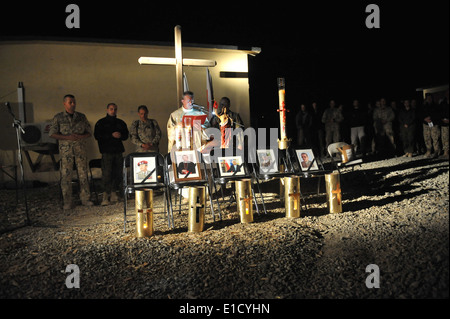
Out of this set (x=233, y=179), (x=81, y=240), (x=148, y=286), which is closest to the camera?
(x=148, y=286)

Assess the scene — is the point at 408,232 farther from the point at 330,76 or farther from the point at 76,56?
the point at 330,76

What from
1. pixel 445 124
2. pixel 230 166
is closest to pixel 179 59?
pixel 230 166

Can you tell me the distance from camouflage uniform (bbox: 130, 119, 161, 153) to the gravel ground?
6.24ft

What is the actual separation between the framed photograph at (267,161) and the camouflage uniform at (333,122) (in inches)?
229

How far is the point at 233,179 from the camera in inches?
185

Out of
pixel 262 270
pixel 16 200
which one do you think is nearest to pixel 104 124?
pixel 16 200

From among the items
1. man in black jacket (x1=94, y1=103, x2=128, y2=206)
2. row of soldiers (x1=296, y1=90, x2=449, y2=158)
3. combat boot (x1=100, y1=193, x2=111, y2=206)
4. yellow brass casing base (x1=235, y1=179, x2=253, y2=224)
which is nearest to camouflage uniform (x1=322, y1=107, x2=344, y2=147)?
row of soldiers (x1=296, y1=90, x2=449, y2=158)

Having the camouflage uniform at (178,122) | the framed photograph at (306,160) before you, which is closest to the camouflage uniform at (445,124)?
the framed photograph at (306,160)

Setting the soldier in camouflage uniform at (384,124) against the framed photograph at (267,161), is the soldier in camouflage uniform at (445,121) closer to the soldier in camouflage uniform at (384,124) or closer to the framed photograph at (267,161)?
the framed photograph at (267,161)

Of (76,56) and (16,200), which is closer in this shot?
(16,200)

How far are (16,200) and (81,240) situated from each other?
3.67m

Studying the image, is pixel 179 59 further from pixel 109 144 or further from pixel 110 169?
pixel 110 169

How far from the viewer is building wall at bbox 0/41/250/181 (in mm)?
8102

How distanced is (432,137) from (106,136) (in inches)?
209
